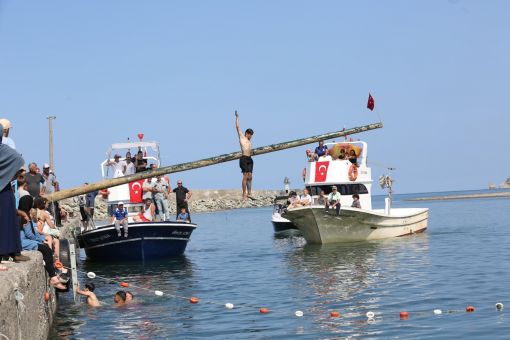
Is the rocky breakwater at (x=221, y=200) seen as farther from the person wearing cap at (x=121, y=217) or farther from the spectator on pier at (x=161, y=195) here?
the person wearing cap at (x=121, y=217)

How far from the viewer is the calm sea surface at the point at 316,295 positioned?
1521 cm

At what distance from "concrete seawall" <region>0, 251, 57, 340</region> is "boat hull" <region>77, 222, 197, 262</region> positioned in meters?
14.7

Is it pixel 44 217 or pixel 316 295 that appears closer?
pixel 44 217

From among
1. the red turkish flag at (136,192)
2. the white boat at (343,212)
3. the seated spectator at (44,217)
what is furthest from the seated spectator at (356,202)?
the seated spectator at (44,217)

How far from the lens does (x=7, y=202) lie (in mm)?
9867

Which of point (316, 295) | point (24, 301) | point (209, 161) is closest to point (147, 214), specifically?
point (316, 295)

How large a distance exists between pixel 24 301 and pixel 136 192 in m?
21.2

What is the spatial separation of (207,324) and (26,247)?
4.62m

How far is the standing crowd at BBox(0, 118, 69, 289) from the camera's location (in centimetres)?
982

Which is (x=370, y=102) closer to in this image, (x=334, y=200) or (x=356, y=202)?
(x=334, y=200)

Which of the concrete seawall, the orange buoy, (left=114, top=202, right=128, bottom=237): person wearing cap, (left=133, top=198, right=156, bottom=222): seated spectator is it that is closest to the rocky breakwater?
(left=133, top=198, right=156, bottom=222): seated spectator

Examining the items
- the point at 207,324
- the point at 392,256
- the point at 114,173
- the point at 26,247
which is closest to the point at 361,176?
the point at 392,256

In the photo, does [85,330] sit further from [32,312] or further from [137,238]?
[137,238]

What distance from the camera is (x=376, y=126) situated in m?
14.9
